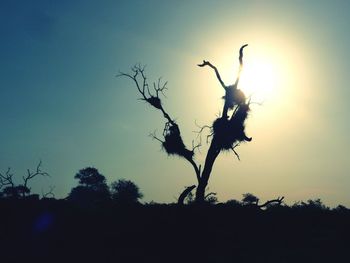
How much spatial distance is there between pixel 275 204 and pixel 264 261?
4.92 meters

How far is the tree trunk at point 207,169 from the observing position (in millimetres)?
22375

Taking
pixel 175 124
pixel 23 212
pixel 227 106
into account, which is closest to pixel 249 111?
pixel 227 106

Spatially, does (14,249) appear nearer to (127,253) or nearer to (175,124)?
(127,253)

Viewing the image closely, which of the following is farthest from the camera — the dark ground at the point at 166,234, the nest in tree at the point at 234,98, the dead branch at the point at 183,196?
the nest in tree at the point at 234,98

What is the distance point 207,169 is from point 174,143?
2132 mm

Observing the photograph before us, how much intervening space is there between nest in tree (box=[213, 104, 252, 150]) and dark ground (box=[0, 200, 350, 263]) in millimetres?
3448

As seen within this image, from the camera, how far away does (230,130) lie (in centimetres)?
2312

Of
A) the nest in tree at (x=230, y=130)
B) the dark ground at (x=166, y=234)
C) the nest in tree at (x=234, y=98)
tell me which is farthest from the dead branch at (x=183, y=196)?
the nest in tree at (x=234, y=98)

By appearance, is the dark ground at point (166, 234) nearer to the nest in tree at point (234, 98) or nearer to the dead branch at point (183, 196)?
the dead branch at point (183, 196)

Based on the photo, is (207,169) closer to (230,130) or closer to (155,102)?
(230,130)

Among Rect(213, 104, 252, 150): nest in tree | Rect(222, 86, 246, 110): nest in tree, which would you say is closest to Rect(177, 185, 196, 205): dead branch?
Rect(213, 104, 252, 150): nest in tree

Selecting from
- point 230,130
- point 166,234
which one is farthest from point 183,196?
point 230,130

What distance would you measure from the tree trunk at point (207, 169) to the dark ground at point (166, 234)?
171 cm

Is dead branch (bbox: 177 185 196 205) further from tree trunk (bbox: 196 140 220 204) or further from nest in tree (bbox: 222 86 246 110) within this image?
nest in tree (bbox: 222 86 246 110)
